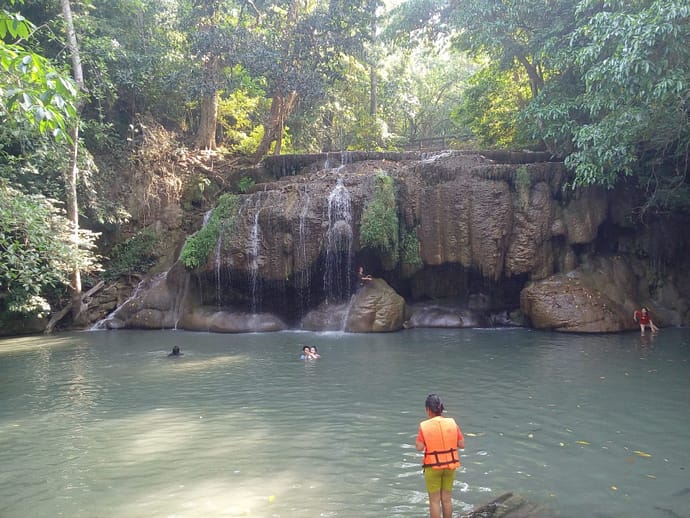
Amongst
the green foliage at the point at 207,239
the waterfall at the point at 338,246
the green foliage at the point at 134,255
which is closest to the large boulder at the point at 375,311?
the waterfall at the point at 338,246

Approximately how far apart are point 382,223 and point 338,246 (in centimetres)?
165

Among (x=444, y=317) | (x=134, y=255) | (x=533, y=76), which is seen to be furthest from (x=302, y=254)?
(x=533, y=76)

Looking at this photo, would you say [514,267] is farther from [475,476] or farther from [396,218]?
[475,476]

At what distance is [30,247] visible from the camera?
46.2ft

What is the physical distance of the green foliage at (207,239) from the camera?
1784cm

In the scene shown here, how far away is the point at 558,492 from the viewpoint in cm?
505

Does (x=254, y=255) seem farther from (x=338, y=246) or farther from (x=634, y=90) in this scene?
(x=634, y=90)

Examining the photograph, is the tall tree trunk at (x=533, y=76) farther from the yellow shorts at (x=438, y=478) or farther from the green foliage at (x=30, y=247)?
the yellow shorts at (x=438, y=478)

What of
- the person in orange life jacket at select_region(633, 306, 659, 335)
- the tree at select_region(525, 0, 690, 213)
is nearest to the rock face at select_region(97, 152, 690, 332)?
the person in orange life jacket at select_region(633, 306, 659, 335)

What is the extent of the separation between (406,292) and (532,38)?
9715mm

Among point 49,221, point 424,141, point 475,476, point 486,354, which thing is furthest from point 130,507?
point 424,141

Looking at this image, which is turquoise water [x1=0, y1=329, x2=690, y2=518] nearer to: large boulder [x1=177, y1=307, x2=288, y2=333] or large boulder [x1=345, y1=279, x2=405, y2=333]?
large boulder [x1=345, y1=279, x2=405, y2=333]

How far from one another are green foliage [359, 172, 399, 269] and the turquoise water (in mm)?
4966

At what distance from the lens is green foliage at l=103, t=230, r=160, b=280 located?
66.3 ft
